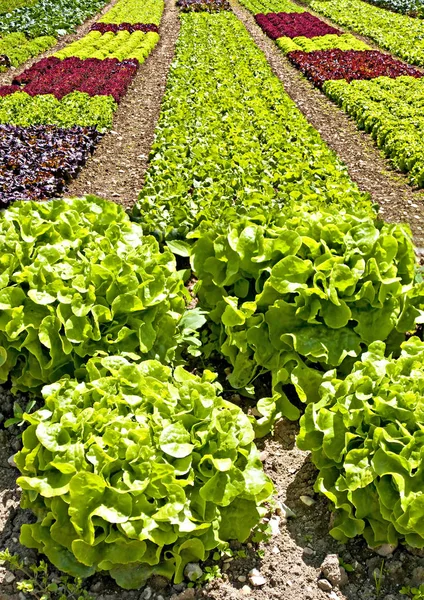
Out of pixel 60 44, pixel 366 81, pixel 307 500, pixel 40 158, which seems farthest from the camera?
pixel 60 44

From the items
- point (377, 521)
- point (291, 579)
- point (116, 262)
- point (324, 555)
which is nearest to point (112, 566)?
point (291, 579)

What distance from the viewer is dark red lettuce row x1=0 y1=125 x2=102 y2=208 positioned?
7820mm

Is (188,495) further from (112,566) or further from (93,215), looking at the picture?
(93,215)

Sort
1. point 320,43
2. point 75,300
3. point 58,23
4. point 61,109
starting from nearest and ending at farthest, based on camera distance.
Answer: point 75,300 < point 61,109 < point 320,43 < point 58,23

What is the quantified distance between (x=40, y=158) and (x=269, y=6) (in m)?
19.5

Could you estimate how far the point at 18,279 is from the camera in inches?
163

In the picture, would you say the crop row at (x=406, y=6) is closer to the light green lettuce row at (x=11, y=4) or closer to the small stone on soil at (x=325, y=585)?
the light green lettuce row at (x=11, y=4)

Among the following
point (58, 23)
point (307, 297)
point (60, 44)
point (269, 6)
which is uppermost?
point (269, 6)

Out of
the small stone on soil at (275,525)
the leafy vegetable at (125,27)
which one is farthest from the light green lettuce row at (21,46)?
the small stone on soil at (275,525)

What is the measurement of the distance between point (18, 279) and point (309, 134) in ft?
19.5

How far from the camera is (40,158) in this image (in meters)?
8.64

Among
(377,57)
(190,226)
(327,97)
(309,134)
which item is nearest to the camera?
(190,226)

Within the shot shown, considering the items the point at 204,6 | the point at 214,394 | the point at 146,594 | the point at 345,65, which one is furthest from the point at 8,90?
the point at 204,6

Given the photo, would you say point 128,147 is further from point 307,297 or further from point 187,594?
point 187,594
